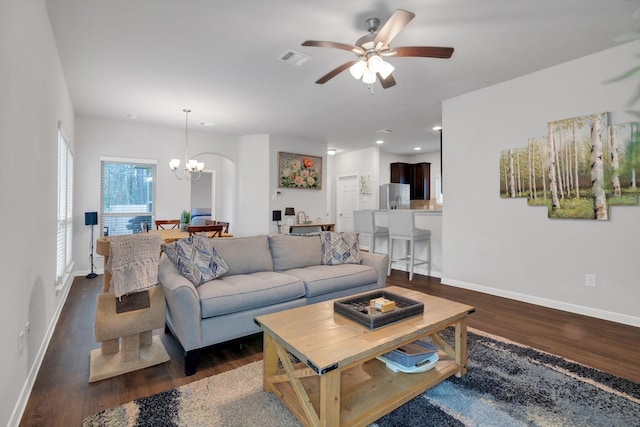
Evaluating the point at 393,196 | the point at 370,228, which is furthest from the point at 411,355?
the point at 393,196

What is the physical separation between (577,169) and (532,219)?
2.26ft

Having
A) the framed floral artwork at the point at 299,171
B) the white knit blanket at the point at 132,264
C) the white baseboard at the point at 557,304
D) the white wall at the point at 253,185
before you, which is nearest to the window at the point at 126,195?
the white wall at the point at 253,185

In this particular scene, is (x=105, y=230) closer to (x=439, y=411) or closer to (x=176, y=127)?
(x=176, y=127)

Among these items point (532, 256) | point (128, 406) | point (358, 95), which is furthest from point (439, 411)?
point (358, 95)

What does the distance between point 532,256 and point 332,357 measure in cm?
331

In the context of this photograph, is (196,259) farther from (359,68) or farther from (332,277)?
(359,68)

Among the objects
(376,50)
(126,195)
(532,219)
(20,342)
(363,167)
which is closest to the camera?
(20,342)

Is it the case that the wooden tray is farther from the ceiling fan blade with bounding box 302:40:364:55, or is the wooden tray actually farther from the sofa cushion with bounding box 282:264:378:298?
the ceiling fan blade with bounding box 302:40:364:55

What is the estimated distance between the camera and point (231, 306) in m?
2.37

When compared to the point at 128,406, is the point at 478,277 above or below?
above

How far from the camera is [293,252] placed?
11.0 feet

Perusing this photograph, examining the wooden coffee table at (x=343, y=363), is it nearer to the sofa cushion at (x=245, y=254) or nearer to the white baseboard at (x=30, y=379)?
the sofa cushion at (x=245, y=254)

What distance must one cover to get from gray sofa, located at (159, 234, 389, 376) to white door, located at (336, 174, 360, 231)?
530 centimetres

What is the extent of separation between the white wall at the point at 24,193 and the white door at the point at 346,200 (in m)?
6.82
